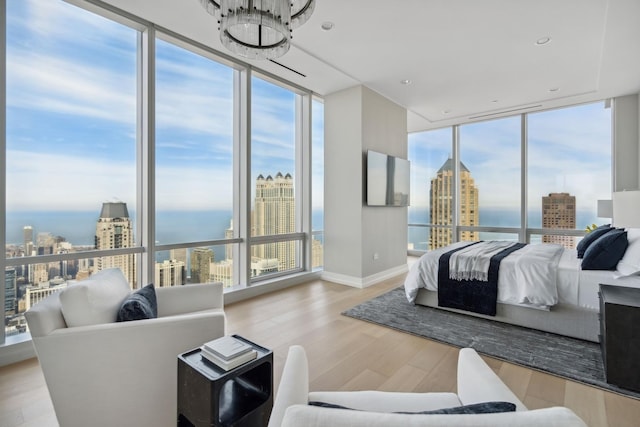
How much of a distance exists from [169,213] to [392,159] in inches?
136

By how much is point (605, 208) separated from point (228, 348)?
509 cm

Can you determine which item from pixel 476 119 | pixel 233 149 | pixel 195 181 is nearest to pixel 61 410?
pixel 195 181

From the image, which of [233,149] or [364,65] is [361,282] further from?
[364,65]

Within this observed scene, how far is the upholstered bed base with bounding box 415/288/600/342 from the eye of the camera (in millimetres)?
2668

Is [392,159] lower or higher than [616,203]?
higher

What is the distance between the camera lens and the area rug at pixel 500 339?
7.41 ft

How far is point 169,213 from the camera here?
3422 mm

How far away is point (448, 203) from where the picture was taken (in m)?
6.88

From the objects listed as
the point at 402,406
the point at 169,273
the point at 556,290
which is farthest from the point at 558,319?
the point at 169,273

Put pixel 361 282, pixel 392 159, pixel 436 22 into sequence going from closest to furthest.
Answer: pixel 436 22, pixel 361 282, pixel 392 159

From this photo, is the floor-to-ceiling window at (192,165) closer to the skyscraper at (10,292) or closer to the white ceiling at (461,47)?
the white ceiling at (461,47)

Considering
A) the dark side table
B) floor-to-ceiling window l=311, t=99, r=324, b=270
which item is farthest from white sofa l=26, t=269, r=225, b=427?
floor-to-ceiling window l=311, t=99, r=324, b=270

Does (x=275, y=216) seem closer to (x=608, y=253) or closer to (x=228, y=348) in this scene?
(x=228, y=348)

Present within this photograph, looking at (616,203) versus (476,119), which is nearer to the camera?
(616,203)
